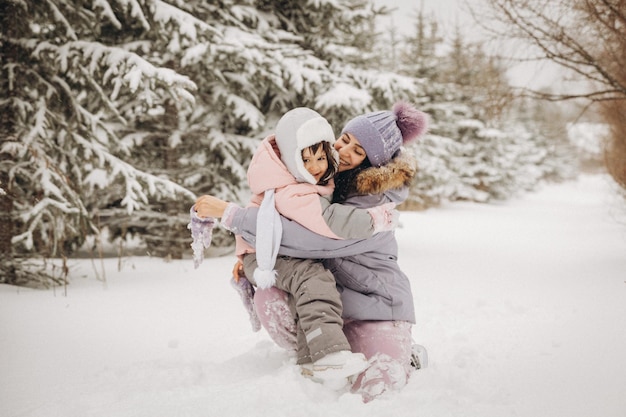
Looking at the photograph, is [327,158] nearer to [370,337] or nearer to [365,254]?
[365,254]

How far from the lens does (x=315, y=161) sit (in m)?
2.63

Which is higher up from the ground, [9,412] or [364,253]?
[364,253]

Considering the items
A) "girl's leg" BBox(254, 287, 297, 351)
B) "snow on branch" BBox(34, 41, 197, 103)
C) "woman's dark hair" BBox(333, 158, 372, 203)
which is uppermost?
"snow on branch" BBox(34, 41, 197, 103)

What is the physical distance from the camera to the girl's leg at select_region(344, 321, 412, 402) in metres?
2.45

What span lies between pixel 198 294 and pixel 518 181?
87.9ft

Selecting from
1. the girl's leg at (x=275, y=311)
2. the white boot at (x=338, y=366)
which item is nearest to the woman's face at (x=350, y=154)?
the girl's leg at (x=275, y=311)

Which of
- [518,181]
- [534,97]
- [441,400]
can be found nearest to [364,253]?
[441,400]

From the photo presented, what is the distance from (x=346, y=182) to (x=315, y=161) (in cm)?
34

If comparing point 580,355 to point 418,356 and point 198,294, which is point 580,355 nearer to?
point 418,356

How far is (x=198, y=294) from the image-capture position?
527cm

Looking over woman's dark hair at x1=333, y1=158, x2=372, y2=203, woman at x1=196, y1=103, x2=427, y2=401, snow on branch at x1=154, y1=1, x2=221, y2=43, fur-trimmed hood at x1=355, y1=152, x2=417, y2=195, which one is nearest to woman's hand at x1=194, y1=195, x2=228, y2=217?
woman at x1=196, y1=103, x2=427, y2=401

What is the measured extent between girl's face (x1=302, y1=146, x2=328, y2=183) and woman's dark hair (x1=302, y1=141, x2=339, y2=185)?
0.05ft

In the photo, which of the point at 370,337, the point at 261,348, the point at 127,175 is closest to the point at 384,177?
the point at 370,337

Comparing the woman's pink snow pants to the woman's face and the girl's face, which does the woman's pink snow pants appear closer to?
the girl's face
